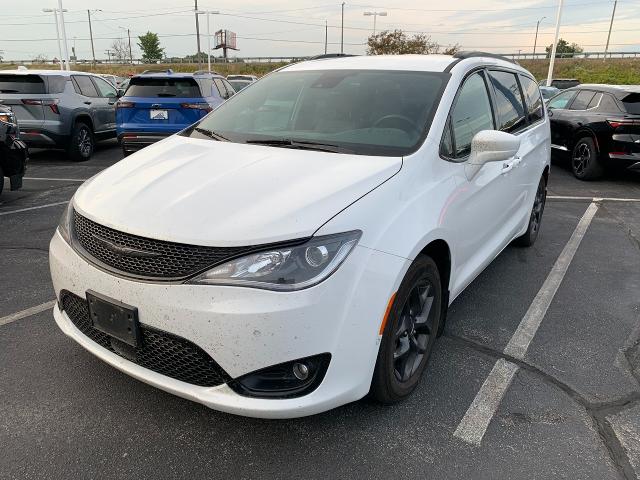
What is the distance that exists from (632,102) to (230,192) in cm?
842

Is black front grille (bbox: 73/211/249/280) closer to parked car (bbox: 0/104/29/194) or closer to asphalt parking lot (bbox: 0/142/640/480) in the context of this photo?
asphalt parking lot (bbox: 0/142/640/480)

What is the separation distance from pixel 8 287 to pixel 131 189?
2203mm

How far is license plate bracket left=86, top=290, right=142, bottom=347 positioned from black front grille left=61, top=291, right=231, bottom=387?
41mm

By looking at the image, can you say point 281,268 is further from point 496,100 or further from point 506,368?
point 496,100

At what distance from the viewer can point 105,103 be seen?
11102mm

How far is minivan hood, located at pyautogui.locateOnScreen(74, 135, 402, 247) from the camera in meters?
2.08

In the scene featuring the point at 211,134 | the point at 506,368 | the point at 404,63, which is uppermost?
the point at 404,63

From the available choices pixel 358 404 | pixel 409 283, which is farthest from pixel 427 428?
pixel 409 283

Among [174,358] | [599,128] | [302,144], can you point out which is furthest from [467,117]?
[599,128]

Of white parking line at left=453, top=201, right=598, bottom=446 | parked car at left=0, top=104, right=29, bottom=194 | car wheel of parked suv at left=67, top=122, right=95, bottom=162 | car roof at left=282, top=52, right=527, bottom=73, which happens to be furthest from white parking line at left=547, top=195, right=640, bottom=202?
car wheel of parked suv at left=67, top=122, right=95, bottom=162

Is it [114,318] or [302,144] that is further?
[302,144]

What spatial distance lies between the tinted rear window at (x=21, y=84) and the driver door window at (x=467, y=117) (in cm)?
861

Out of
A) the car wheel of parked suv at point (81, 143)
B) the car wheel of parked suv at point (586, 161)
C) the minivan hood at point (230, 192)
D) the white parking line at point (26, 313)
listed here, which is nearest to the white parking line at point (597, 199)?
the car wheel of parked suv at point (586, 161)

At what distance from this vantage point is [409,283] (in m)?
2.38
